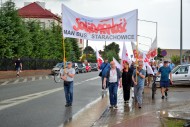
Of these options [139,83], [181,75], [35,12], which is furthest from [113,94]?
[35,12]

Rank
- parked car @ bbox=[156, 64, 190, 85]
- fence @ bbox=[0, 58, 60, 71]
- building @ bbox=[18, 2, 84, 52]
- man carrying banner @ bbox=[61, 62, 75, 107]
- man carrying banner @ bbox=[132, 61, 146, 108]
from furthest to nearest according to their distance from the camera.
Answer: building @ bbox=[18, 2, 84, 52], fence @ bbox=[0, 58, 60, 71], parked car @ bbox=[156, 64, 190, 85], man carrying banner @ bbox=[61, 62, 75, 107], man carrying banner @ bbox=[132, 61, 146, 108]

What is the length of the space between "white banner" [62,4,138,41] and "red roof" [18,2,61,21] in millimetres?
86658

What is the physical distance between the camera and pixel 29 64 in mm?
54156

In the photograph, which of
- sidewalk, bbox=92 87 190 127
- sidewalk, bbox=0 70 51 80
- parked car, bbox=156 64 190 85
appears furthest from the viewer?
sidewalk, bbox=0 70 51 80

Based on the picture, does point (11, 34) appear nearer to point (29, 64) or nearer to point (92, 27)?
point (29, 64)

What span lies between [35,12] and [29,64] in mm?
50176

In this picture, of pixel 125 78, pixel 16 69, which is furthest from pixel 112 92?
pixel 16 69

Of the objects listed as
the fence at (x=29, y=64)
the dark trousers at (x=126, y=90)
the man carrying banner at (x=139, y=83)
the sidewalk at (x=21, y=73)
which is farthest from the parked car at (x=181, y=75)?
the fence at (x=29, y=64)

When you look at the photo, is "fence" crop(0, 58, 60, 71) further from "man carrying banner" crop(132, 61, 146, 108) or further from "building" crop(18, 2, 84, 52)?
"building" crop(18, 2, 84, 52)

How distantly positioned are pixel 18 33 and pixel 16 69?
7.41m

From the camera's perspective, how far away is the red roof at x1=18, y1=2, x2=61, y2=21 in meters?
101

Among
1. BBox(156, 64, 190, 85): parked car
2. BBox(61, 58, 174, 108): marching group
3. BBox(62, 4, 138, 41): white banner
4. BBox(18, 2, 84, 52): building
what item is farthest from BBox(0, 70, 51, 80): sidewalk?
BBox(18, 2, 84, 52): building

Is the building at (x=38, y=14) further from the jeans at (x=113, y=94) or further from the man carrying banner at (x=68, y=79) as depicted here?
the jeans at (x=113, y=94)

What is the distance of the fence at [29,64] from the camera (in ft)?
149
